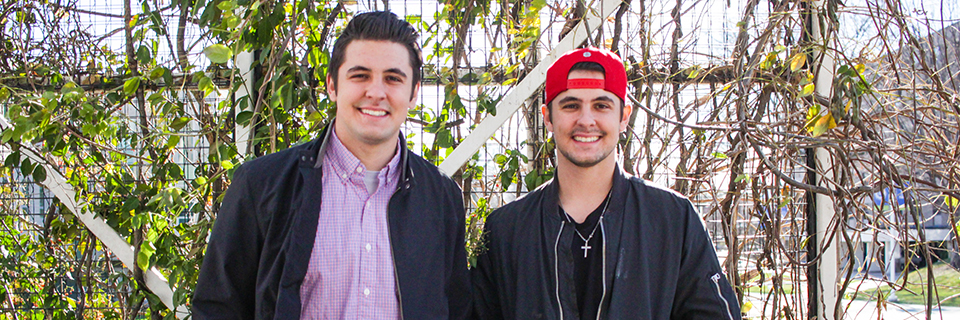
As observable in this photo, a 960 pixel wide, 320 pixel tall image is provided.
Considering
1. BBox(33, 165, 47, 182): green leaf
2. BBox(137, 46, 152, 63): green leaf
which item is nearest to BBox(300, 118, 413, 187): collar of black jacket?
BBox(137, 46, 152, 63): green leaf

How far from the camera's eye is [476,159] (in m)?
2.34

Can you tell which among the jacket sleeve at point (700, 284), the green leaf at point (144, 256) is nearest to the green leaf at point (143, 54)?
the green leaf at point (144, 256)

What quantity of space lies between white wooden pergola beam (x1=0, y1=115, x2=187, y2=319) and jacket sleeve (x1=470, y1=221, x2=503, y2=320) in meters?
1.26

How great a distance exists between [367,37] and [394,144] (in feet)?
0.88

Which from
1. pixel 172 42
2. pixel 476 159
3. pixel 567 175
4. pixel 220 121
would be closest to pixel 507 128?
pixel 476 159

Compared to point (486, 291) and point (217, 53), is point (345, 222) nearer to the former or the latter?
point (486, 291)

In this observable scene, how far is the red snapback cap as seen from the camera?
1595 mm

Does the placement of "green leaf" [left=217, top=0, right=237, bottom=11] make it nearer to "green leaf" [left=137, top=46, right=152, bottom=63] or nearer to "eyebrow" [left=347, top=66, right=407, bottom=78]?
"green leaf" [left=137, top=46, right=152, bottom=63]

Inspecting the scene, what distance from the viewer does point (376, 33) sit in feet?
4.88

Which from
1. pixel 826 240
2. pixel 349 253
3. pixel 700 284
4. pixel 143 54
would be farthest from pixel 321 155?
pixel 826 240

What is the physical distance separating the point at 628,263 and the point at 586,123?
35cm

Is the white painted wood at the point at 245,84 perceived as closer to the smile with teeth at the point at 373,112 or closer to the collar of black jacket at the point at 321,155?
the collar of black jacket at the point at 321,155

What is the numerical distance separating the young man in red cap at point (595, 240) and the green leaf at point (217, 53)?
1.00 m

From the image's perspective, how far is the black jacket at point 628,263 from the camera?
1.52 m
